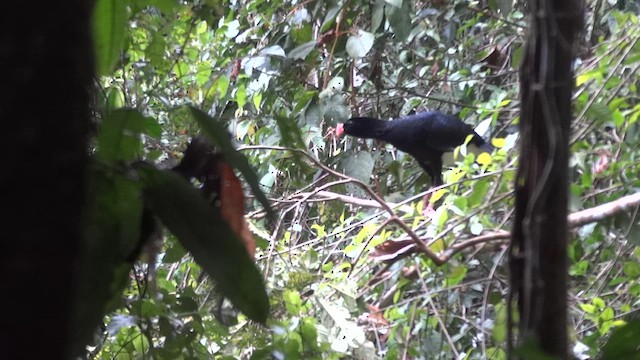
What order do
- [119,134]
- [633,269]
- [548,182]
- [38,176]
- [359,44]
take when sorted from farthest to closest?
[359,44], [633,269], [119,134], [548,182], [38,176]

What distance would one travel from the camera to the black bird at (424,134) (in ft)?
9.02

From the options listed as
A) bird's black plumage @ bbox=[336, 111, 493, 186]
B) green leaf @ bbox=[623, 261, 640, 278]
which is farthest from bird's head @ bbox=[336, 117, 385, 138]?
green leaf @ bbox=[623, 261, 640, 278]

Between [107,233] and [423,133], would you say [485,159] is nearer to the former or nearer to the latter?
[107,233]

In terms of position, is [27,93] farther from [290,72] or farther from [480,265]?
[290,72]

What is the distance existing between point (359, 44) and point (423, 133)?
112 cm

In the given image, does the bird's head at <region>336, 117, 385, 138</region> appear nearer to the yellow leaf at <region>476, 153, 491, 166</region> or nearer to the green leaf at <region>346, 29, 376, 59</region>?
the green leaf at <region>346, 29, 376, 59</region>

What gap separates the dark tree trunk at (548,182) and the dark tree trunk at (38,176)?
0.88 ft

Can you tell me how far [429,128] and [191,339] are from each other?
2094 mm

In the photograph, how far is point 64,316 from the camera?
277 mm

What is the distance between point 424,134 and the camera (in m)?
2.82

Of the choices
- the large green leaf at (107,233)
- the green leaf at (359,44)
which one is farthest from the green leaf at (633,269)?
the large green leaf at (107,233)

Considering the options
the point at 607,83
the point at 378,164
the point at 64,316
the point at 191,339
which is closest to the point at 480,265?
the point at 607,83

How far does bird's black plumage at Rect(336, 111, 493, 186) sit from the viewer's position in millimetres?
2749

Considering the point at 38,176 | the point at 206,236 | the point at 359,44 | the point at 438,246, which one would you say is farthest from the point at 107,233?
the point at 359,44
